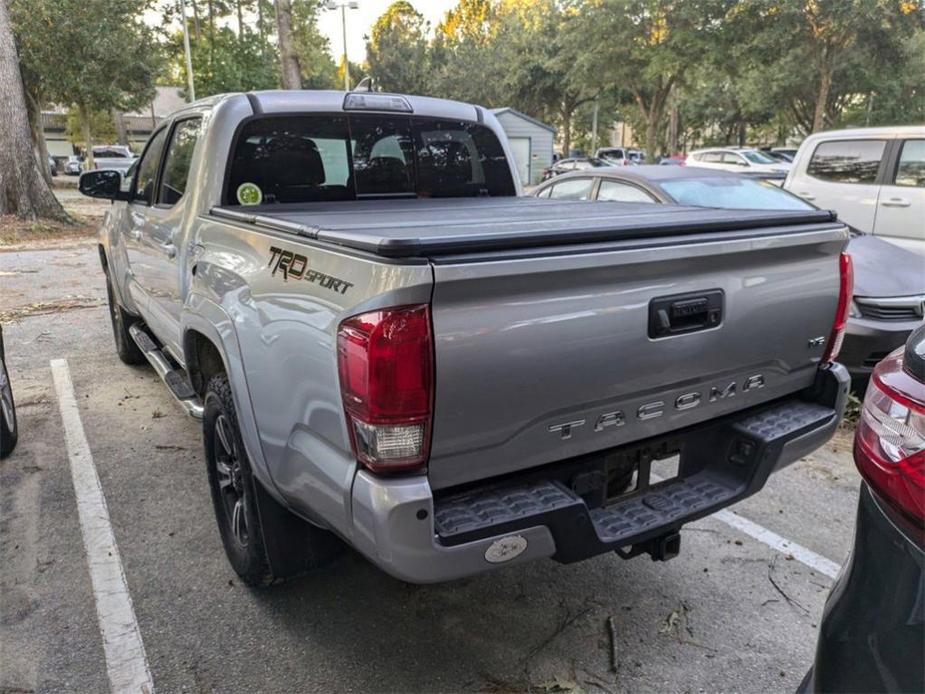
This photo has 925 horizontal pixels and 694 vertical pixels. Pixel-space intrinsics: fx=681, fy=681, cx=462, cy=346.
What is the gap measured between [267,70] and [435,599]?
40464 mm

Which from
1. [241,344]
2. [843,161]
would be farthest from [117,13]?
[241,344]

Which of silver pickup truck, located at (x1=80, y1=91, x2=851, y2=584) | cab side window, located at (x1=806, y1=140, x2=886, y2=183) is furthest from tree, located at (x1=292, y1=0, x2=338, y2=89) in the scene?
silver pickup truck, located at (x1=80, y1=91, x2=851, y2=584)

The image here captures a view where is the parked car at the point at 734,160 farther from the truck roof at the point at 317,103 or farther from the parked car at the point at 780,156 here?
the truck roof at the point at 317,103

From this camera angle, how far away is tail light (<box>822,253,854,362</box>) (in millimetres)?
2709

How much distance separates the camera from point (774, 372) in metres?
2.62

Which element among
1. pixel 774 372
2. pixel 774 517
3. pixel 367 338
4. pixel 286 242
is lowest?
pixel 774 517

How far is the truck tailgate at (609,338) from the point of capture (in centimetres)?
186

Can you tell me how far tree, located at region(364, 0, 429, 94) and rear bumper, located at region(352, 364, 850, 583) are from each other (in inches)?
1931

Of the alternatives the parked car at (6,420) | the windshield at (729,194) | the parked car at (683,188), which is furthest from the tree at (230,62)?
the parked car at (6,420)

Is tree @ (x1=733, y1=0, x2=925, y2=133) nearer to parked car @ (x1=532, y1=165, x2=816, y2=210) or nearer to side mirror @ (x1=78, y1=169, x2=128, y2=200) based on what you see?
parked car @ (x1=532, y1=165, x2=816, y2=210)

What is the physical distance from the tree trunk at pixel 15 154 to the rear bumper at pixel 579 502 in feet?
50.8

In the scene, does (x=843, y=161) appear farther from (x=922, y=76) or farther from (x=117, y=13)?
(x=922, y=76)

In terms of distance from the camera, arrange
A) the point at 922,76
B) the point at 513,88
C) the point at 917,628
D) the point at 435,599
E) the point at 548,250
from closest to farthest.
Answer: the point at 917,628 → the point at 548,250 → the point at 435,599 → the point at 922,76 → the point at 513,88

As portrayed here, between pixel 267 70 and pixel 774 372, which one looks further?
pixel 267 70
